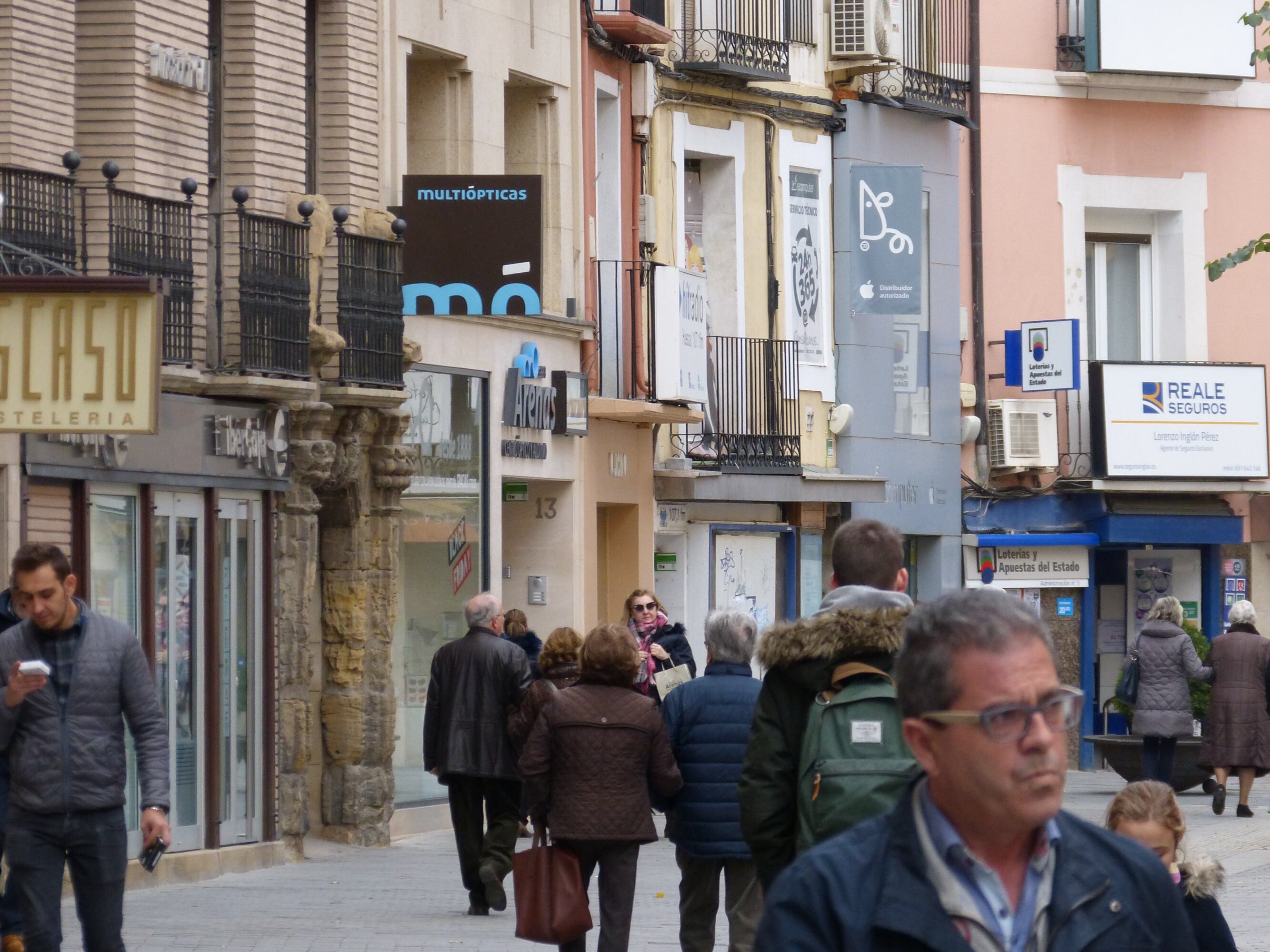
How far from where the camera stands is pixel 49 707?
8.66 metres

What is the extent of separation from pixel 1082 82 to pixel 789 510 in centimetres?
773

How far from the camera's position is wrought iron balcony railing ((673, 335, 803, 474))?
26.1 metres

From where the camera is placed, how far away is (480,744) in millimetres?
14305

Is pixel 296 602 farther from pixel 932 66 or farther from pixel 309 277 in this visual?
pixel 932 66

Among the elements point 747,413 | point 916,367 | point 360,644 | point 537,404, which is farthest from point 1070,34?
point 360,644

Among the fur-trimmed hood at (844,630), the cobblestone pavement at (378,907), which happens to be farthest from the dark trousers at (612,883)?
the fur-trimmed hood at (844,630)

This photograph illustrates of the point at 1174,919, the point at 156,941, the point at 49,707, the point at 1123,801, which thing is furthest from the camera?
the point at 156,941

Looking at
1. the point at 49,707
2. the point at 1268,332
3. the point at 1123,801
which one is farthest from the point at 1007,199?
the point at 1123,801

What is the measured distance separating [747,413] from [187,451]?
1074 cm

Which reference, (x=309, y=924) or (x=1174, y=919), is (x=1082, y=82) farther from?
(x=1174, y=919)

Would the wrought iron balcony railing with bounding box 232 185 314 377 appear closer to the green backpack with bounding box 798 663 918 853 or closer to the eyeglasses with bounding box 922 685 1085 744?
the green backpack with bounding box 798 663 918 853

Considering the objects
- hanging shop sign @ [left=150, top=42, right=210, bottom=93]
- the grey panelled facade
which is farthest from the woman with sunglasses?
the grey panelled facade

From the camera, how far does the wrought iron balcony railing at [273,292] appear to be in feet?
55.9

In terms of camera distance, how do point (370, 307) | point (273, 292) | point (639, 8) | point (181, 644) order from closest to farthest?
point (181, 644)
point (273, 292)
point (370, 307)
point (639, 8)
